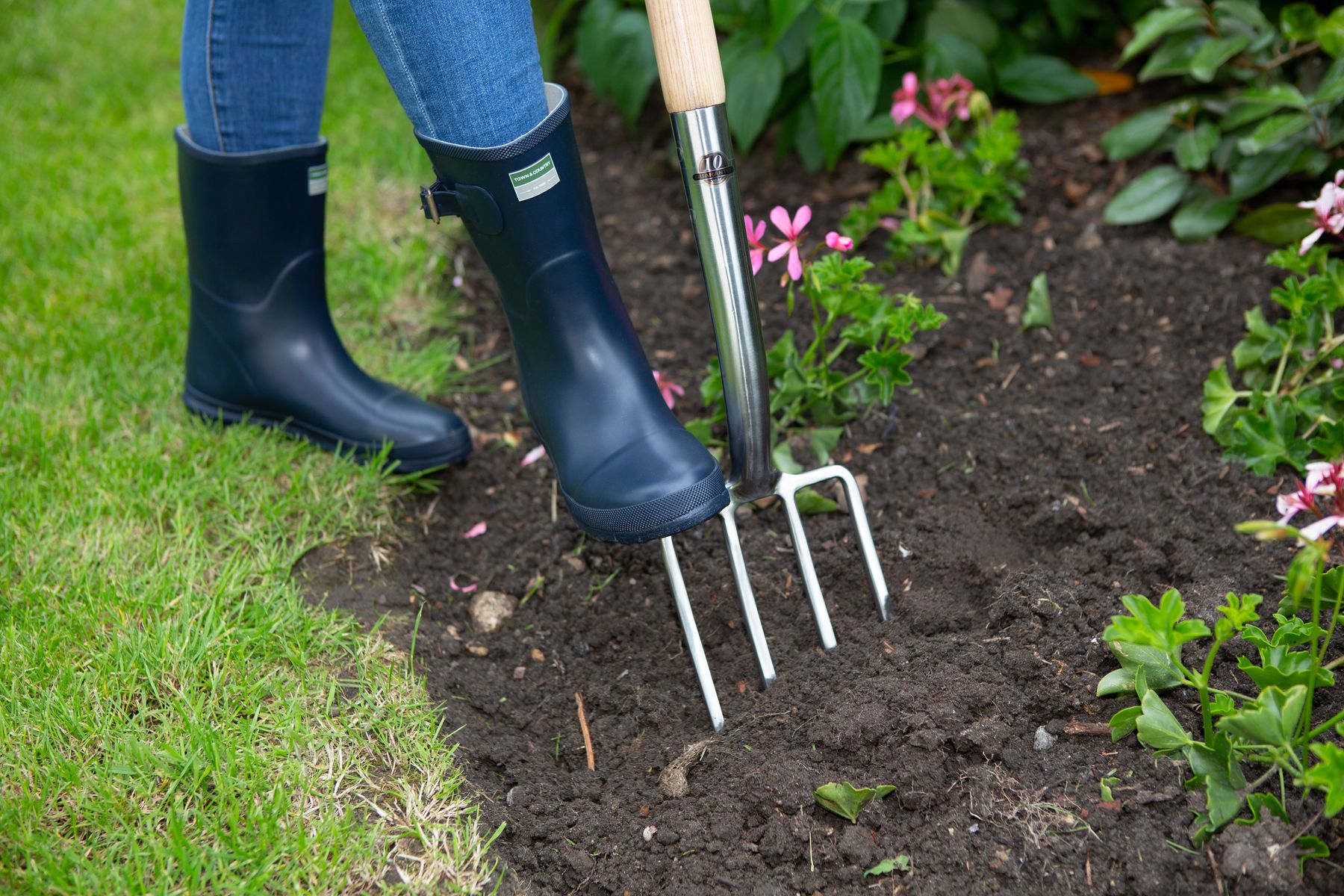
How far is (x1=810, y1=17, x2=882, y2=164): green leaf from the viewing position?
6.84ft

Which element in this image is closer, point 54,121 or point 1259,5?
point 1259,5

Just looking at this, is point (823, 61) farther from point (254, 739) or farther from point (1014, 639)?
point (254, 739)

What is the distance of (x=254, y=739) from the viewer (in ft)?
4.17

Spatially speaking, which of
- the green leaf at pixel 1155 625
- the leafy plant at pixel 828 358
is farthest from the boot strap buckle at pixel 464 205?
the green leaf at pixel 1155 625

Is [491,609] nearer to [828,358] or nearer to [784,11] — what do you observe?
[828,358]

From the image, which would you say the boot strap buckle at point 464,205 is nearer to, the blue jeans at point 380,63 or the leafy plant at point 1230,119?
the blue jeans at point 380,63

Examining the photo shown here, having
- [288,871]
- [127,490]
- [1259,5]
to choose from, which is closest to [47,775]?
[288,871]

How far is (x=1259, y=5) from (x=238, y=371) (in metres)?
2.07

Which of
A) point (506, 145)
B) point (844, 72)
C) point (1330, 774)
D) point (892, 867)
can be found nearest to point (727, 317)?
point (506, 145)

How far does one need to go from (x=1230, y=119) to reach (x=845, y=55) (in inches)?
28.9

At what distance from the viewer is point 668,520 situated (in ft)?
4.25

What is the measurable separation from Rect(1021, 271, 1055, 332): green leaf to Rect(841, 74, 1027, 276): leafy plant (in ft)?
0.61

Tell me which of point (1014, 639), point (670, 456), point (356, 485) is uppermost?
point (670, 456)

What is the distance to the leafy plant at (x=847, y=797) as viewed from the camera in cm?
115
